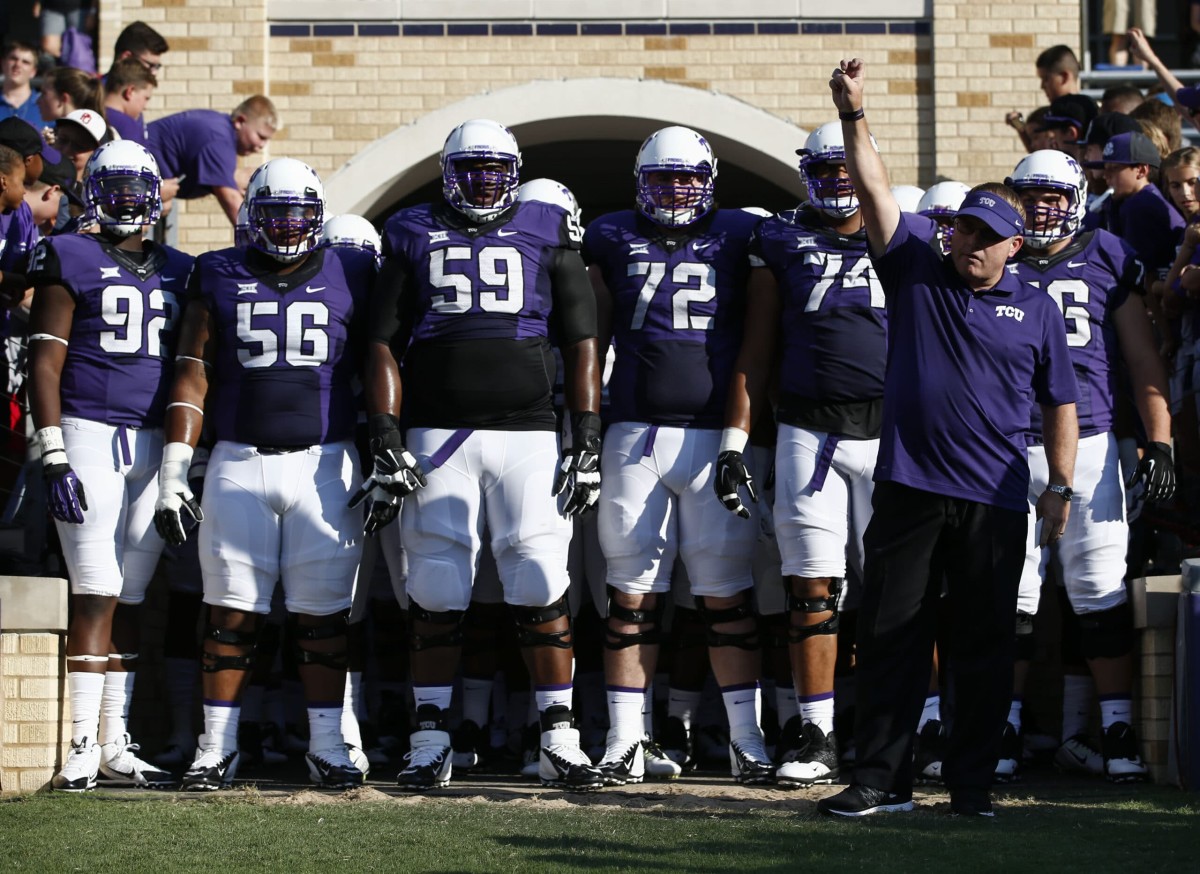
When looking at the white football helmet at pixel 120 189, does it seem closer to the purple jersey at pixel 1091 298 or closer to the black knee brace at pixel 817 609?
the black knee brace at pixel 817 609

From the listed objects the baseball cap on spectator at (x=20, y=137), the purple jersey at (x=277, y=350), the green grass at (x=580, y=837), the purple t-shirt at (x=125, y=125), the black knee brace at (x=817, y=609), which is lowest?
the green grass at (x=580, y=837)

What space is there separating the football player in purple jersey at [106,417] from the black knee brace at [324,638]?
2.06 feet

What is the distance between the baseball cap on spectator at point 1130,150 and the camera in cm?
753

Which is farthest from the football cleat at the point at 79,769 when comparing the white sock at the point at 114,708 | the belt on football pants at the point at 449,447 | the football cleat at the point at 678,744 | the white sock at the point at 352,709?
the football cleat at the point at 678,744

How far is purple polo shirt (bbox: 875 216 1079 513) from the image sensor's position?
5129mm

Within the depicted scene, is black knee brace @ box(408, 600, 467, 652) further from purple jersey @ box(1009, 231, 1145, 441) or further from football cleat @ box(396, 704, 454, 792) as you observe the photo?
purple jersey @ box(1009, 231, 1145, 441)

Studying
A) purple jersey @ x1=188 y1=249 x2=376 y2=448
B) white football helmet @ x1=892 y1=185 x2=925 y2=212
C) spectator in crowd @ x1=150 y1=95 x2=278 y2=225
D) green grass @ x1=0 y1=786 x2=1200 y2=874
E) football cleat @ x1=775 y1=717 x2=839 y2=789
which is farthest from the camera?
spectator in crowd @ x1=150 y1=95 x2=278 y2=225

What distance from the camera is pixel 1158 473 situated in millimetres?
6387

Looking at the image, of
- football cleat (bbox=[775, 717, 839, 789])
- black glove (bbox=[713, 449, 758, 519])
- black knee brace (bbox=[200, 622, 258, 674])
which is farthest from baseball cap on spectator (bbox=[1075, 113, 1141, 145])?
black knee brace (bbox=[200, 622, 258, 674])

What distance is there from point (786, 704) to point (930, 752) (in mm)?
679

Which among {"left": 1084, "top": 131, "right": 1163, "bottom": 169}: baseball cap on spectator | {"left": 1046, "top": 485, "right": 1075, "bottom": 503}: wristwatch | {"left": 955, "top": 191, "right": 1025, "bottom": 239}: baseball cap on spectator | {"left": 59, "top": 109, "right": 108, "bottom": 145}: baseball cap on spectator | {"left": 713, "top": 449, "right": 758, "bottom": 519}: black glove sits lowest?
{"left": 1046, "top": 485, "right": 1075, "bottom": 503}: wristwatch

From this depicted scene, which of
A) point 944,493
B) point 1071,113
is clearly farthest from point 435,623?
point 1071,113

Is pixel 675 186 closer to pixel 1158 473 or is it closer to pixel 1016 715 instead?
pixel 1158 473

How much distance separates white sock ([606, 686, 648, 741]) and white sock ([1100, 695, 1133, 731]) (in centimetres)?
162
